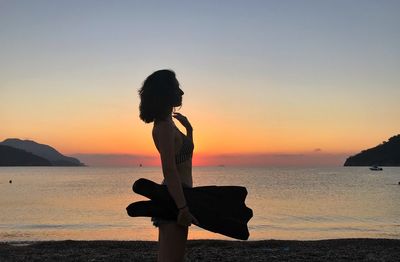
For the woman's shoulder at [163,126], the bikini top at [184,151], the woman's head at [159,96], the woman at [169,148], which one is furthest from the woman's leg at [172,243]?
the woman's head at [159,96]

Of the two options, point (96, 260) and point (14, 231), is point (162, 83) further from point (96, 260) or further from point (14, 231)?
point (14, 231)

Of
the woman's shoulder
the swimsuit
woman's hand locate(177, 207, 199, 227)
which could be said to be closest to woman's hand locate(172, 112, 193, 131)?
the swimsuit

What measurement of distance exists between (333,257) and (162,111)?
375 inches

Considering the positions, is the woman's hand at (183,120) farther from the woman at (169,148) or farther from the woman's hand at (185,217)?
the woman's hand at (185,217)

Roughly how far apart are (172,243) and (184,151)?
61 centimetres

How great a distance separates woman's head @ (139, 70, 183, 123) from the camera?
329 centimetres

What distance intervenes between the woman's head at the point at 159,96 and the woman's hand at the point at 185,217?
621 millimetres

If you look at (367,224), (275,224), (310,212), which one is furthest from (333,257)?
(310,212)

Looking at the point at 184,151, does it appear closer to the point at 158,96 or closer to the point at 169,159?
the point at 169,159

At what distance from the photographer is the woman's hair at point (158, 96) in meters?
3.28

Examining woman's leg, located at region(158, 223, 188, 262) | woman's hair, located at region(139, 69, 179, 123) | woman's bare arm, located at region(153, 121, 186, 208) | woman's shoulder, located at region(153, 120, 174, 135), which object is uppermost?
woman's hair, located at region(139, 69, 179, 123)

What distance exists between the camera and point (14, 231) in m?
24.5

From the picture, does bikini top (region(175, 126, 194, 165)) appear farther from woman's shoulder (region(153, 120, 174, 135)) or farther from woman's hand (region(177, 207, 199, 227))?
woman's hand (region(177, 207, 199, 227))

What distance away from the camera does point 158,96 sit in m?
3.31
